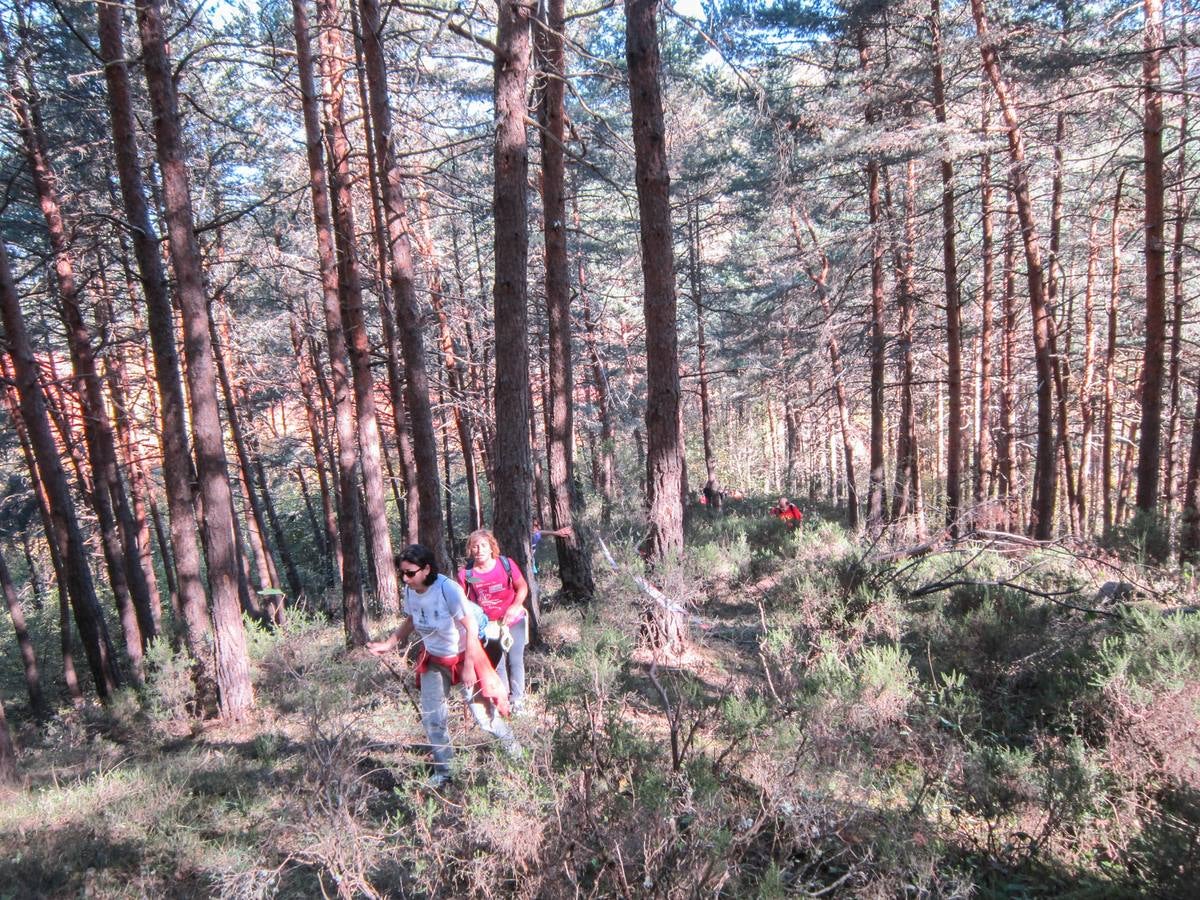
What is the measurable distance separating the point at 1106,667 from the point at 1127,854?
1.94 m

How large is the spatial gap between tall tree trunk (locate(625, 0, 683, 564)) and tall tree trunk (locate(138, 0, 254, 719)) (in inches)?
174

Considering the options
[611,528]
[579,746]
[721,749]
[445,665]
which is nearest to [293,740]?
[445,665]

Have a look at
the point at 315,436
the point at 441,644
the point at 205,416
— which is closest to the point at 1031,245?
the point at 441,644

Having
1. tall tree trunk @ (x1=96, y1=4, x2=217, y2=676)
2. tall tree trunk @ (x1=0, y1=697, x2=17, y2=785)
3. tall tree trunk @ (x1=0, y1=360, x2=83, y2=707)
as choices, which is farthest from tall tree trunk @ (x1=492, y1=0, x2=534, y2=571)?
tall tree trunk @ (x1=0, y1=360, x2=83, y2=707)

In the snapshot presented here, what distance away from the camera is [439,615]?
14.8 ft

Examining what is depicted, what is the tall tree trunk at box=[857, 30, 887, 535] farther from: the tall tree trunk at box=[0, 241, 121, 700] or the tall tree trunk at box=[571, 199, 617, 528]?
the tall tree trunk at box=[0, 241, 121, 700]

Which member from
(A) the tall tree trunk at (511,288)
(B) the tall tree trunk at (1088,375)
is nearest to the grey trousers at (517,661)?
(A) the tall tree trunk at (511,288)

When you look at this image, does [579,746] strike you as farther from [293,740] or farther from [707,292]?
[707,292]

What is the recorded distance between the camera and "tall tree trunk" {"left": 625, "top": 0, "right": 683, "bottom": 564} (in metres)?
6.75

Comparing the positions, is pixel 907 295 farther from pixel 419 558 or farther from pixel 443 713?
pixel 443 713

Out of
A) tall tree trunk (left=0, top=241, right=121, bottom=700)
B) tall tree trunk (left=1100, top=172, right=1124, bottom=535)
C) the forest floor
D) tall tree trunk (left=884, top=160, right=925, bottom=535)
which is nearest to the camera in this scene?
the forest floor

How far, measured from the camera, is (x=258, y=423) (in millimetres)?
18469

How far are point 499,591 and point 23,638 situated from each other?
10242mm

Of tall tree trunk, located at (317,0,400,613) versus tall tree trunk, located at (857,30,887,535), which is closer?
tall tree trunk, located at (317,0,400,613)
